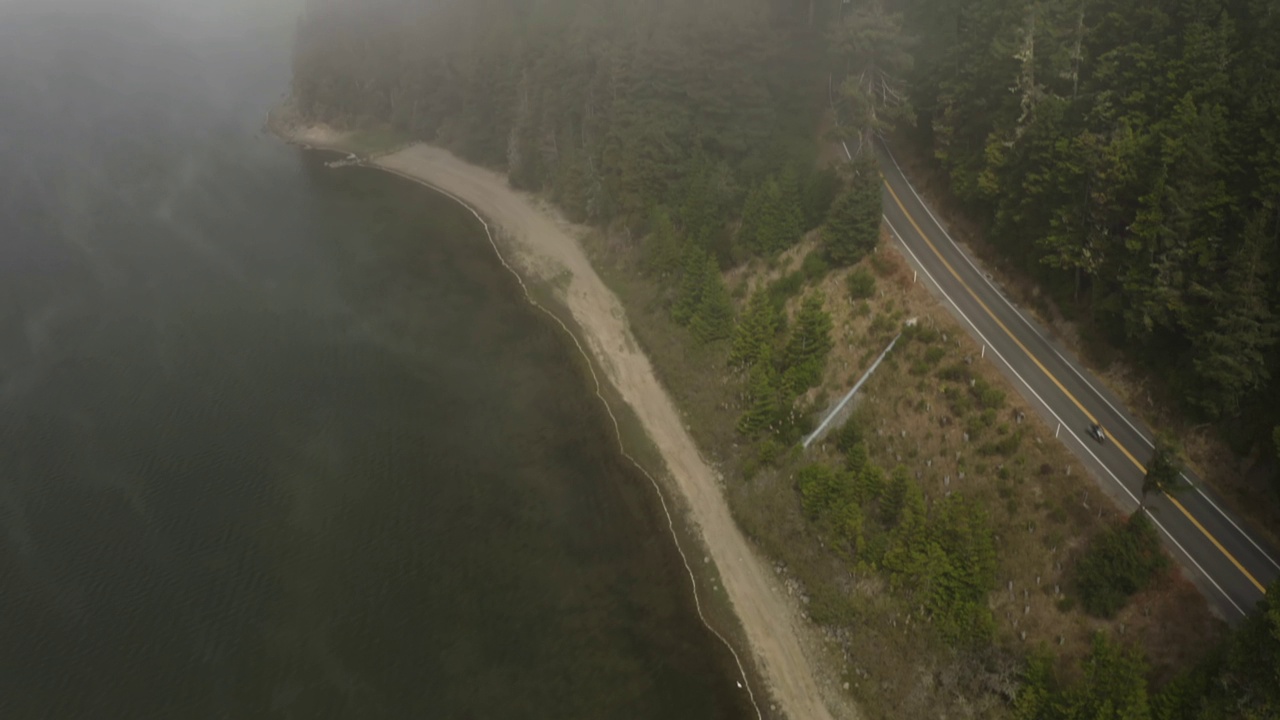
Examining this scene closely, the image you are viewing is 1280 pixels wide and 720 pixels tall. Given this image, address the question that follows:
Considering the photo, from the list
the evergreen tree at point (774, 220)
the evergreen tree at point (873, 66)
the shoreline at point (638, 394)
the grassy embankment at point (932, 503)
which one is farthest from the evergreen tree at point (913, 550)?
the evergreen tree at point (873, 66)

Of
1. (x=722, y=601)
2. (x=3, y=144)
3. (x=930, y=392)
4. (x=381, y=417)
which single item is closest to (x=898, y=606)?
(x=722, y=601)

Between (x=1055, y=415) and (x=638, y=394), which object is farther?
(x=638, y=394)

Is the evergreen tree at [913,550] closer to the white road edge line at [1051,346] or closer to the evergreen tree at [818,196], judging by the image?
the white road edge line at [1051,346]

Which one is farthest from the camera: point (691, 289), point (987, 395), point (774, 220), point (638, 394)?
point (691, 289)

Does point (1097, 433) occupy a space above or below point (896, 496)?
above

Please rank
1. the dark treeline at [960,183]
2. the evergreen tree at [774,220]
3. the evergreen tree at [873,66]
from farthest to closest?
the evergreen tree at [774,220] < the evergreen tree at [873,66] < the dark treeline at [960,183]

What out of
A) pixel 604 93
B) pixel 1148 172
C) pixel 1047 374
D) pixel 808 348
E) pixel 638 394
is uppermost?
pixel 1148 172

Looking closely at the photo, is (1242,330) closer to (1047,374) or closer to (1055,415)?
(1055,415)

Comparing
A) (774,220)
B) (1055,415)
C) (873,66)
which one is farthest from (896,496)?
(873,66)
